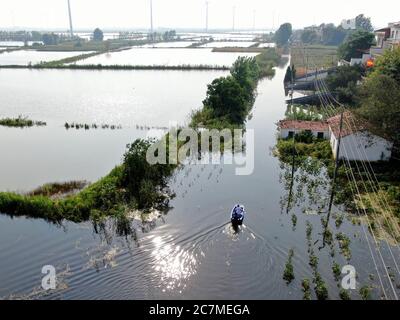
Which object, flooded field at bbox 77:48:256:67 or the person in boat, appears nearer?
the person in boat

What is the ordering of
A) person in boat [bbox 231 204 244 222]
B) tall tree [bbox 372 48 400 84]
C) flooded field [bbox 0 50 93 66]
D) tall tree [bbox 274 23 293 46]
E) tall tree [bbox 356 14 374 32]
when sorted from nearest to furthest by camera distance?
person in boat [bbox 231 204 244 222]
tall tree [bbox 372 48 400 84]
flooded field [bbox 0 50 93 66]
tall tree [bbox 356 14 374 32]
tall tree [bbox 274 23 293 46]

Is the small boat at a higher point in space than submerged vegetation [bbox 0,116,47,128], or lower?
lower

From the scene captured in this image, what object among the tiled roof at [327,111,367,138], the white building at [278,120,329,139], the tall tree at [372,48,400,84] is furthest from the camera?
the tall tree at [372,48,400,84]

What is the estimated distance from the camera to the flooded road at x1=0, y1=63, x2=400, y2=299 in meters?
→ 13.7

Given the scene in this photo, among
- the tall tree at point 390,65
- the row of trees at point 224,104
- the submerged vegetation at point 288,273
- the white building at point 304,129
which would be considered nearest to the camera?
the submerged vegetation at point 288,273

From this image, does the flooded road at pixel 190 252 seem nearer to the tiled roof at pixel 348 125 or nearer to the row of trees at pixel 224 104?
the tiled roof at pixel 348 125

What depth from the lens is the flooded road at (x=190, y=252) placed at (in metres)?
13.7

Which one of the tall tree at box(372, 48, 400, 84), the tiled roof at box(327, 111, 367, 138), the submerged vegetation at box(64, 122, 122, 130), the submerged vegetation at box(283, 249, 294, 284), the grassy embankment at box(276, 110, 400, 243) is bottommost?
the submerged vegetation at box(283, 249, 294, 284)

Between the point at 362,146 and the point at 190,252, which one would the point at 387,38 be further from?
the point at 190,252

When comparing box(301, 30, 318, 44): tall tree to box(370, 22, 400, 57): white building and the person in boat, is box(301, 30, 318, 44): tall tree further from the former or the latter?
the person in boat

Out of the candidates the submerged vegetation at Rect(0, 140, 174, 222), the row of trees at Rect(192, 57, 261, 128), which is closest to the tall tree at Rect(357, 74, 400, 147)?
the row of trees at Rect(192, 57, 261, 128)

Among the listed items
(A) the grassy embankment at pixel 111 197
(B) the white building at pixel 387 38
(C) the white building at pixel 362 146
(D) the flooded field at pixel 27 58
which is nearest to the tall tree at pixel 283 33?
(D) the flooded field at pixel 27 58

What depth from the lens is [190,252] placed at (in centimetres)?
1571

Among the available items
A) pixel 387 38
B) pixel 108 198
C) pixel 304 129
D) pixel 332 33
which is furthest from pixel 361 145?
pixel 332 33
